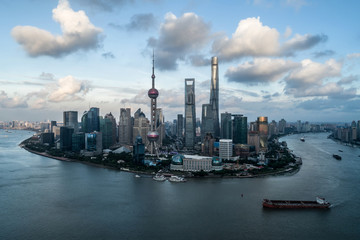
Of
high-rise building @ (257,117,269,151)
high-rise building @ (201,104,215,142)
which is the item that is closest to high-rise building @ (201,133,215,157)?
high-rise building @ (257,117,269,151)

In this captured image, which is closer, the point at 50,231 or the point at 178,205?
the point at 50,231

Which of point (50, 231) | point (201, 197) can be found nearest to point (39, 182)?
point (50, 231)

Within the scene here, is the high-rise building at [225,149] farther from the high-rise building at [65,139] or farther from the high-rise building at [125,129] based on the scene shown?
the high-rise building at [65,139]

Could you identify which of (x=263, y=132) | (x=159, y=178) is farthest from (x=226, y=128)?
(x=159, y=178)

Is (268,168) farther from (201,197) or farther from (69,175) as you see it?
(69,175)

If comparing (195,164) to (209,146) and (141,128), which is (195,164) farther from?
(141,128)

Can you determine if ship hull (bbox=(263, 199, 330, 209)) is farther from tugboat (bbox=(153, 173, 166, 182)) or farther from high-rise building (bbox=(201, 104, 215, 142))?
high-rise building (bbox=(201, 104, 215, 142))
